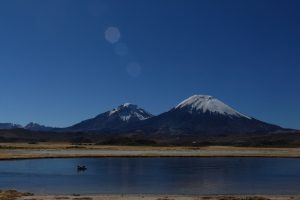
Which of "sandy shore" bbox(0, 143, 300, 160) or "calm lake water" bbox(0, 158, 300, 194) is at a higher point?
"sandy shore" bbox(0, 143, 300, 160)

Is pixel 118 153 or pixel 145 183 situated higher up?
pixel 118 153

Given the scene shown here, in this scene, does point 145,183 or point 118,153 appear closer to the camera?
point 145,183

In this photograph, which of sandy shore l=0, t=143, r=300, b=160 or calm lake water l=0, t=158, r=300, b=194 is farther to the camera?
sandy shore l=0, t=143, r=300, b=160

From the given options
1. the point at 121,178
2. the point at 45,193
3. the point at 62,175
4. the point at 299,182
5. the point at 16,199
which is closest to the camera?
the point at 16,199

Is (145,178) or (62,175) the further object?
(62,175)

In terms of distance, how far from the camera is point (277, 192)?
147 feet

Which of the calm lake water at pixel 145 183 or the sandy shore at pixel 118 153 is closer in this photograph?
the calm lake water at pixel 145 183

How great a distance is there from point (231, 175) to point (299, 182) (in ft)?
36.0

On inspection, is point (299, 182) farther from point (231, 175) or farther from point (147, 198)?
point (147, 198)

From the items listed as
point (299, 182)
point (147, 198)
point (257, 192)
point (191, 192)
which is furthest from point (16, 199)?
point (299, 182)

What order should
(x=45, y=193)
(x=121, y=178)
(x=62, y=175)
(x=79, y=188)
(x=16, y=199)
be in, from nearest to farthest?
(x=16, y=199) → (x=45, y=193) → (x=79, y=188) → (x=121, y=178) → (x=62, y=175)

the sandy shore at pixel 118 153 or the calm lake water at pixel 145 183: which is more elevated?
the sandy shore at pixel 118 153

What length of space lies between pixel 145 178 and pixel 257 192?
58.0 ft

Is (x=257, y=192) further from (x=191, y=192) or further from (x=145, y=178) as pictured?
(x=145, y=178)
